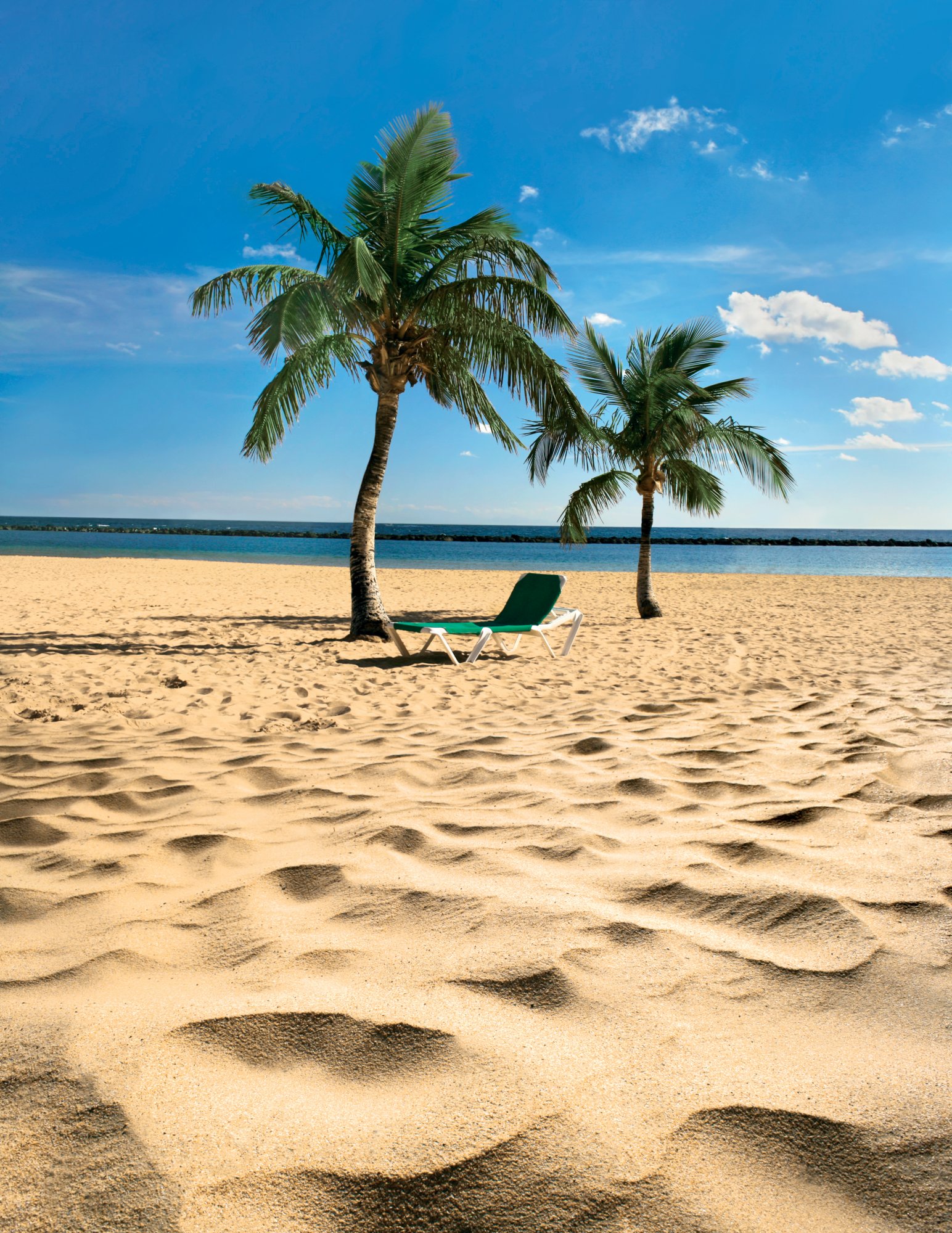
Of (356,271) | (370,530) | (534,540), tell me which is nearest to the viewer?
(356,271)

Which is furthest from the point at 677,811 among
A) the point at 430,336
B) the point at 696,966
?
the point at 430,336

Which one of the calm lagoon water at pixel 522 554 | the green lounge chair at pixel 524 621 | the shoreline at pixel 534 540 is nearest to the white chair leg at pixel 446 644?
the green lounge chair at pixel 524 621

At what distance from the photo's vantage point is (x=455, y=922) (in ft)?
6.47

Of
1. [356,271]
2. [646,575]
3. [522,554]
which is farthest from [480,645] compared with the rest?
[522,554]

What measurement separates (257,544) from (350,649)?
49.2 m

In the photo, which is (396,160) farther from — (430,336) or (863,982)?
(863,982)

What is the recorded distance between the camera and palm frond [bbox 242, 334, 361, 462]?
8234 mm

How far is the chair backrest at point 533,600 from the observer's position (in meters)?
7.91

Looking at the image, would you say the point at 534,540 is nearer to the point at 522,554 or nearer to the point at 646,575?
the point at 522,554

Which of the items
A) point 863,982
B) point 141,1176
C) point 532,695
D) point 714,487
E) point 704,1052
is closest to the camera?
point 141,1176

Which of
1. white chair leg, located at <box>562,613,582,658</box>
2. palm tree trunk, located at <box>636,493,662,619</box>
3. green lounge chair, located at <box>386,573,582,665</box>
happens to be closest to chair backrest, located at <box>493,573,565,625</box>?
green lounge chair, located at <box>386,573,582,665</box>

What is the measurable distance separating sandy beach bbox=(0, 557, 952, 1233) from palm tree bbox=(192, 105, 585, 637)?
4931 mm

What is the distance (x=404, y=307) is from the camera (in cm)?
830

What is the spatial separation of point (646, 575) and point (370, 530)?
5.49 meters
